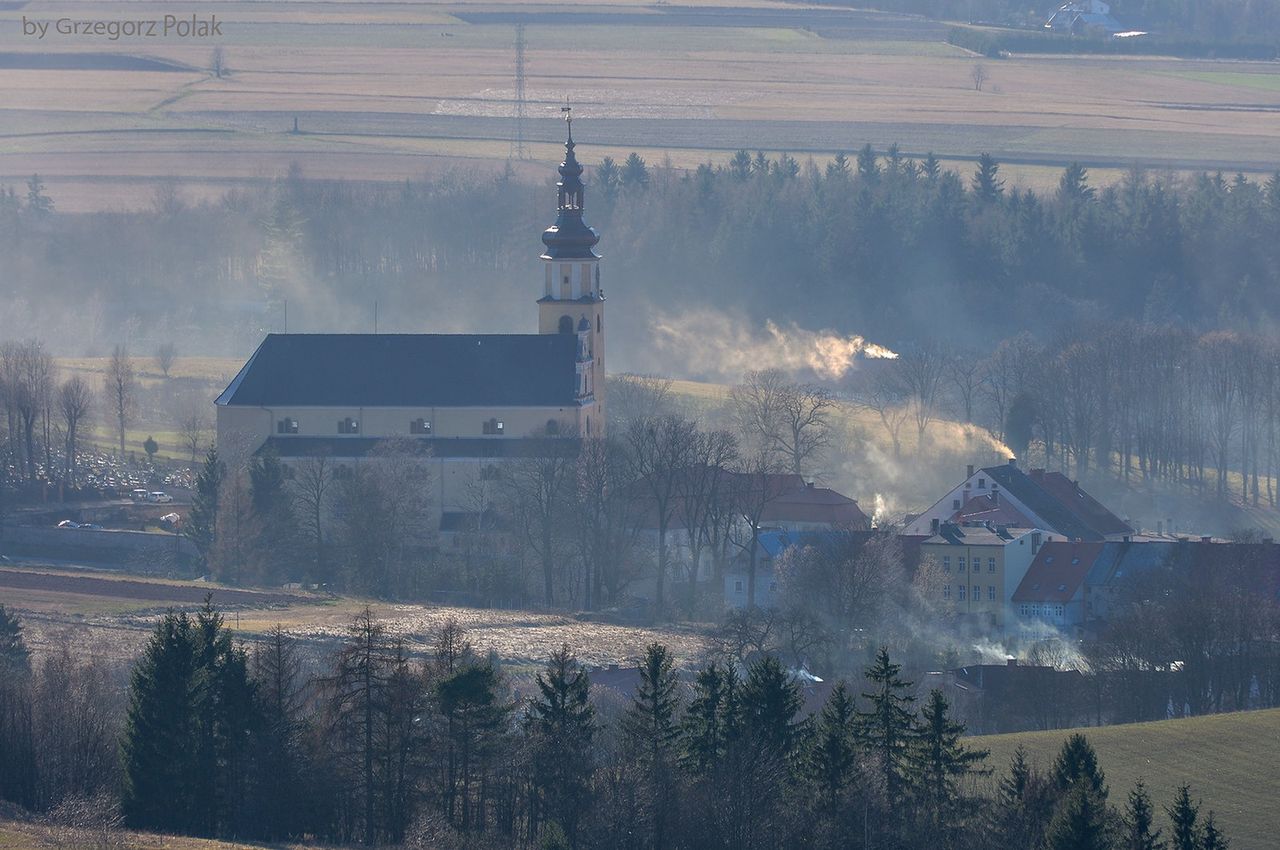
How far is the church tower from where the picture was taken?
284ft

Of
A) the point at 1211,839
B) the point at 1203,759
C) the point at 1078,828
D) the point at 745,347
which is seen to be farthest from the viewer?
the point at 745,347

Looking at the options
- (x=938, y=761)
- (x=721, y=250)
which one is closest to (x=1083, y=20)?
(x=721, y=250)

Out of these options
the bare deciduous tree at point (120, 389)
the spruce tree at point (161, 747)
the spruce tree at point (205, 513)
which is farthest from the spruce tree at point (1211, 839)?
the bare deciduous tree at point (120, 389)

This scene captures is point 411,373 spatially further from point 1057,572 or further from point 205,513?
point 1057,572

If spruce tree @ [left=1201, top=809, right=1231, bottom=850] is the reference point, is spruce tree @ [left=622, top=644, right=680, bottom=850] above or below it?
above

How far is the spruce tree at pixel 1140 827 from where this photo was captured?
136 ft

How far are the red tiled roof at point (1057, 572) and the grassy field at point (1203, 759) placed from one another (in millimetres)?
18001

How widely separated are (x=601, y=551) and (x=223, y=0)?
365 ft

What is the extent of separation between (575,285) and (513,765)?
1677 inches

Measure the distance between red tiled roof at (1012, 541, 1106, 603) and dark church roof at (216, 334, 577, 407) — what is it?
16927mm

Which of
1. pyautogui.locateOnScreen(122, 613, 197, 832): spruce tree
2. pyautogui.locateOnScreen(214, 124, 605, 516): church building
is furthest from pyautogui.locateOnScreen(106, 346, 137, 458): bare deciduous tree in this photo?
pyautogui.locateOnScreen(122, 613, 197, 832): spruce tree

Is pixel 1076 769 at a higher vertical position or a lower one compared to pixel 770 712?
lower

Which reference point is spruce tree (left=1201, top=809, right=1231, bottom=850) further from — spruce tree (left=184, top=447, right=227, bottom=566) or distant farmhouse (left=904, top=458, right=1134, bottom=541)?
spruce tree (left=184, top=447, right=227, bottom=566)

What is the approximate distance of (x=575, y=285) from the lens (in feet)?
287
